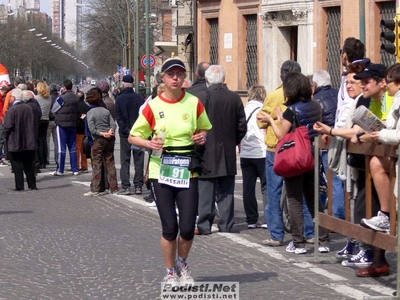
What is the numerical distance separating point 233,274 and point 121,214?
5.16m

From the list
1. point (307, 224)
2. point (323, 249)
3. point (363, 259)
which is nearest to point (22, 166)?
point (307, 224)

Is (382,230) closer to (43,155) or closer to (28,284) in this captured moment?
(28,284)

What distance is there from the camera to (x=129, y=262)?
391 inches

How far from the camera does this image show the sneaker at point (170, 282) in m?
8.21

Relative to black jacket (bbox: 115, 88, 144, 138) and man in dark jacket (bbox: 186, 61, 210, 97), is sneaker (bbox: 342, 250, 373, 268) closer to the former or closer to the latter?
man in dark jacket (bbox: 186, 61, 210, 97)

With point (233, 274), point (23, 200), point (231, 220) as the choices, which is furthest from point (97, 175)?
point (233, 274)

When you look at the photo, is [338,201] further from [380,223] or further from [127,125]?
[127,125]

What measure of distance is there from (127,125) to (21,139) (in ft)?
7.68

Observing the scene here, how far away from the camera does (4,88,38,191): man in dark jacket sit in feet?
58.6

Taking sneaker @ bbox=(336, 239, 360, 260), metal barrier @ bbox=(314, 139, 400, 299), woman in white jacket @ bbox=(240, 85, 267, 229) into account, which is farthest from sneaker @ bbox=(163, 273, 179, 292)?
woman in white jacket @ bbox=(240, 85, 267, 229)

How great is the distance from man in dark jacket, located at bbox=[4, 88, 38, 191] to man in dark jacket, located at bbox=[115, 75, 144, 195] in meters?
1.91

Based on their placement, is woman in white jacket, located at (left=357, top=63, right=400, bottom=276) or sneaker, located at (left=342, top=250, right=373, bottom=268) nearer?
woman in white jacket, located at (left=357, top=63, right=400, bottom=276)

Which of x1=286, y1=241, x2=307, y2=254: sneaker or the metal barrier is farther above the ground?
the metal barrier

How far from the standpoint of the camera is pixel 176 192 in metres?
8.16
